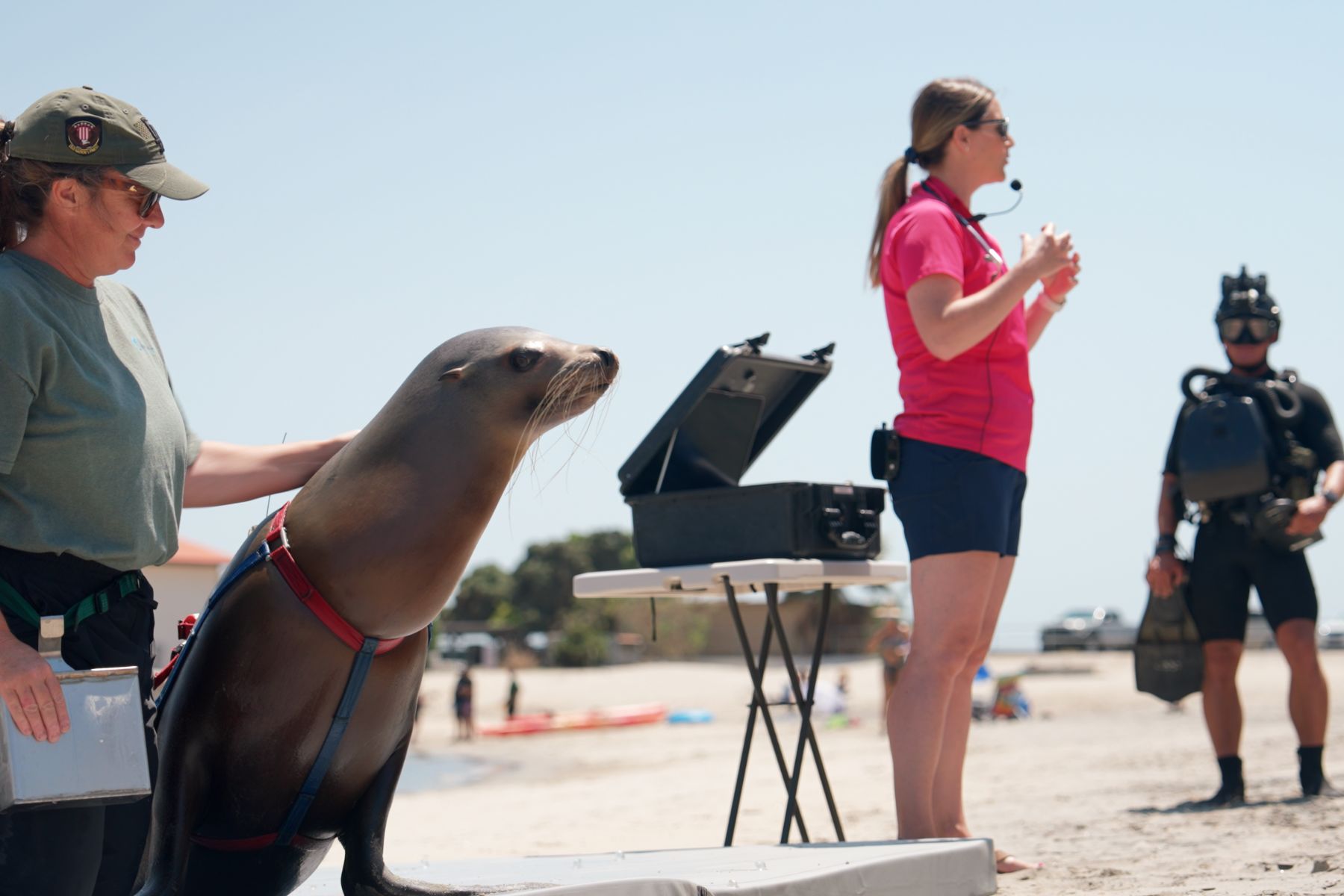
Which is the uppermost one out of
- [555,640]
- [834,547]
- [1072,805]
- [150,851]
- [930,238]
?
[930,238]

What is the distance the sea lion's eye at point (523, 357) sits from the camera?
2.87 metres

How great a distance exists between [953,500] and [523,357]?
178 cm

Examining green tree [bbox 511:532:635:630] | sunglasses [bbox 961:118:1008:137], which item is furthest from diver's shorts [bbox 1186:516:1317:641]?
green tree [bbox 511:532:635:630]

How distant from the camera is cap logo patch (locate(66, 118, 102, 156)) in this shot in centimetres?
259

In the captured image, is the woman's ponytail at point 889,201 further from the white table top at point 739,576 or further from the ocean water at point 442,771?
the ocean water at point 442,771

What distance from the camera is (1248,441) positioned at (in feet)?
21.3

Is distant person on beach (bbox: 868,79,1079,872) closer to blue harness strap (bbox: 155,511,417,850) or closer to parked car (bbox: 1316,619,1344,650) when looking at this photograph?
blue harness strap (bbox: 155,511,417,850)

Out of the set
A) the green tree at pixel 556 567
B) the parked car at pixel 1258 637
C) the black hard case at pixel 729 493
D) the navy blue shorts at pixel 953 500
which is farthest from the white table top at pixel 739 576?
the green tree at pixel 556 567

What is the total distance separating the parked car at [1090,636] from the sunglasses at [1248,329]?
42039mm

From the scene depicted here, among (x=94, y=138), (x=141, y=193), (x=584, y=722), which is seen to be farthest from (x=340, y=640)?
(x=584, y=722)

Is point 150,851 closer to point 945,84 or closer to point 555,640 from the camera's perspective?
point 945,84

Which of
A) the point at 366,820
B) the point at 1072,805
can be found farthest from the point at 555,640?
the point at 366,820

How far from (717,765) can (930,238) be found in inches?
591

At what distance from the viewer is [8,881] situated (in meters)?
2.41
